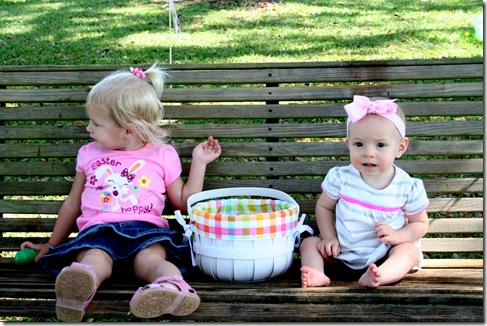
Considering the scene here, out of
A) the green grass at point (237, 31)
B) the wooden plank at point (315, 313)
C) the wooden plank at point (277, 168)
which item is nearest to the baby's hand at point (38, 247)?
the wooden plank at point (277, 168)

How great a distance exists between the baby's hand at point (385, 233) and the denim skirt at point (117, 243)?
958mm

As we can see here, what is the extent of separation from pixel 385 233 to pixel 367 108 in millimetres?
593

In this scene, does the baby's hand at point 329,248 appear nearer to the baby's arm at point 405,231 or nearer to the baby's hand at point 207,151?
the baby's arm at point 405,231

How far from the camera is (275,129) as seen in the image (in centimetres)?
372

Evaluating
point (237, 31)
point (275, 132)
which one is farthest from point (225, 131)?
point (237, 31)

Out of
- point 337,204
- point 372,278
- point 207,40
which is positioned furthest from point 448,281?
point 207,40

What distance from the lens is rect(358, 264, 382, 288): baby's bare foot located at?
2.79 meters

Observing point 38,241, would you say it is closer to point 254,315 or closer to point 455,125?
point 254,315

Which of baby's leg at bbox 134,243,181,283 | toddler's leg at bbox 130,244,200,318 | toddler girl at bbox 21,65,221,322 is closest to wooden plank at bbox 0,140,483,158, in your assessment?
toddler girl at bbox 21,65,221,322

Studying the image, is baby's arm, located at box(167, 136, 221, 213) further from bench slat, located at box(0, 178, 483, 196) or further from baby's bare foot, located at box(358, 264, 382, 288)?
baby's bare foot, located at box(358, 264, 382, 288)

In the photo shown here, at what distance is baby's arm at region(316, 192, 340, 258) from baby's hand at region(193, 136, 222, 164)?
663 mm

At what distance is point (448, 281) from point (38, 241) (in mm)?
2220

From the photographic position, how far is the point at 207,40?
757 centimetres

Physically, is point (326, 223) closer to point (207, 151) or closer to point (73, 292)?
point (207, 151)
